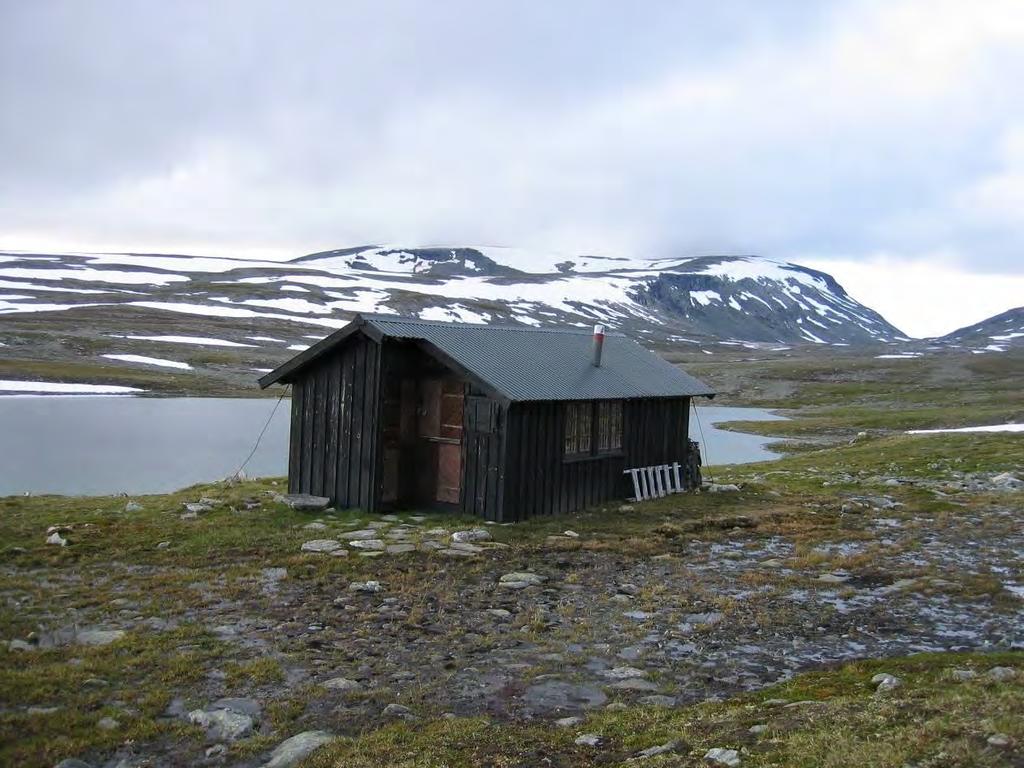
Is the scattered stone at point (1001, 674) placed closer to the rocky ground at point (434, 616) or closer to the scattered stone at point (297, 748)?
the rocky ground at point (434, 616)

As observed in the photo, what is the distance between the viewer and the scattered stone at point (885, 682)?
31.8 feet

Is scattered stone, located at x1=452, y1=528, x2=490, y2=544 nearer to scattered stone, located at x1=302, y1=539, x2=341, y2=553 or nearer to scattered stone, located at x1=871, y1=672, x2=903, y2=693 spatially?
scattered stone, located at x1=302, y1=539, x2=341, y2=553

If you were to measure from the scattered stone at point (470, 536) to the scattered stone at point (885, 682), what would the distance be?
10.0 metres

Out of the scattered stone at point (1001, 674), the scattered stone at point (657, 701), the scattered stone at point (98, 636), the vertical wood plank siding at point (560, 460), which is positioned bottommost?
the scattered stone at point (98, 636)

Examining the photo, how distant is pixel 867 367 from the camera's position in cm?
13650

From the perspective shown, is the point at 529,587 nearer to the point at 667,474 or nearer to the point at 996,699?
the point at 996,699

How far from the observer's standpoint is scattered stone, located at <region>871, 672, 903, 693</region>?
31.8ft

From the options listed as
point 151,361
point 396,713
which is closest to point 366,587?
point 396,713

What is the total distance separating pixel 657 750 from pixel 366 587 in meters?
7.63

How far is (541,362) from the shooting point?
80.3 feet

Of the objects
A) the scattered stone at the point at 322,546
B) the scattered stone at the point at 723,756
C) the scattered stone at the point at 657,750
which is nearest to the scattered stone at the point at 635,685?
the scattered stone at the point at 657,750

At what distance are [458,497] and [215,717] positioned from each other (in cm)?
1337

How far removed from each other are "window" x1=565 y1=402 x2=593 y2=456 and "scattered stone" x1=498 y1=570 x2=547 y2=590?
7.58m

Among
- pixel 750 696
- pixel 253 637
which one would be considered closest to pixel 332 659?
pixel 253 637
